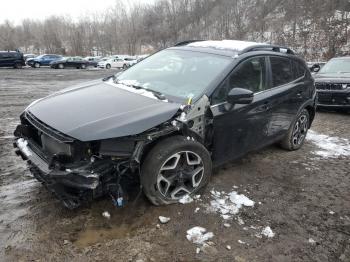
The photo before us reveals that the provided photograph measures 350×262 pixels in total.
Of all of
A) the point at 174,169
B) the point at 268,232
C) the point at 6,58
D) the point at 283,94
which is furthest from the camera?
the point at 6,58

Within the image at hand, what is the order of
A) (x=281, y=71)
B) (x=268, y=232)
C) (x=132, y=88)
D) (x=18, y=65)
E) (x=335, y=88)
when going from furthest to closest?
(x=18, y=65), (x=335, y=88), (x=281, y=71), (x=132, y=88), (x=268, y=232)

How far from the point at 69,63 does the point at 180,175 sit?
3644 cm

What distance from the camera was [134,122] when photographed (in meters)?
3.53

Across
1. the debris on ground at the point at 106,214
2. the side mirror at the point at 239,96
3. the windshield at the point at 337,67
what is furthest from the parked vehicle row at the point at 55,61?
the debris on ground at the point at 106,214

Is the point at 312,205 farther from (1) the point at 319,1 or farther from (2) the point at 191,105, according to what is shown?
(1) the point at 319,1

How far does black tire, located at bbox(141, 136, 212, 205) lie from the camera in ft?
12.2

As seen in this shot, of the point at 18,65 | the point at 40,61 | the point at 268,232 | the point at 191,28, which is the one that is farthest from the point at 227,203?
the point at 191,28

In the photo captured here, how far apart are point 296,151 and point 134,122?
377cm

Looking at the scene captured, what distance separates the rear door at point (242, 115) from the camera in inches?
169

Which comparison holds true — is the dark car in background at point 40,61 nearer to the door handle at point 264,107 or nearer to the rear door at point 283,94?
the rear door at point 283,94

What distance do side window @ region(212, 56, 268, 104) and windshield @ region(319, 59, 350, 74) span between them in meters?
6.33

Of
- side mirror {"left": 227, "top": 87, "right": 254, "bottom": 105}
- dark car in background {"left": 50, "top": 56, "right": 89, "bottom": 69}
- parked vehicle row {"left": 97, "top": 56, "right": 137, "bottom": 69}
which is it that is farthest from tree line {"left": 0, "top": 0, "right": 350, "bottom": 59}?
side mirror {"left": 227, "top": 87, "right": 254, "bottom": 105}

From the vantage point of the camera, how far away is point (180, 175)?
13.2ft

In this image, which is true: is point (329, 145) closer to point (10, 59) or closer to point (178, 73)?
point (178, 73)
